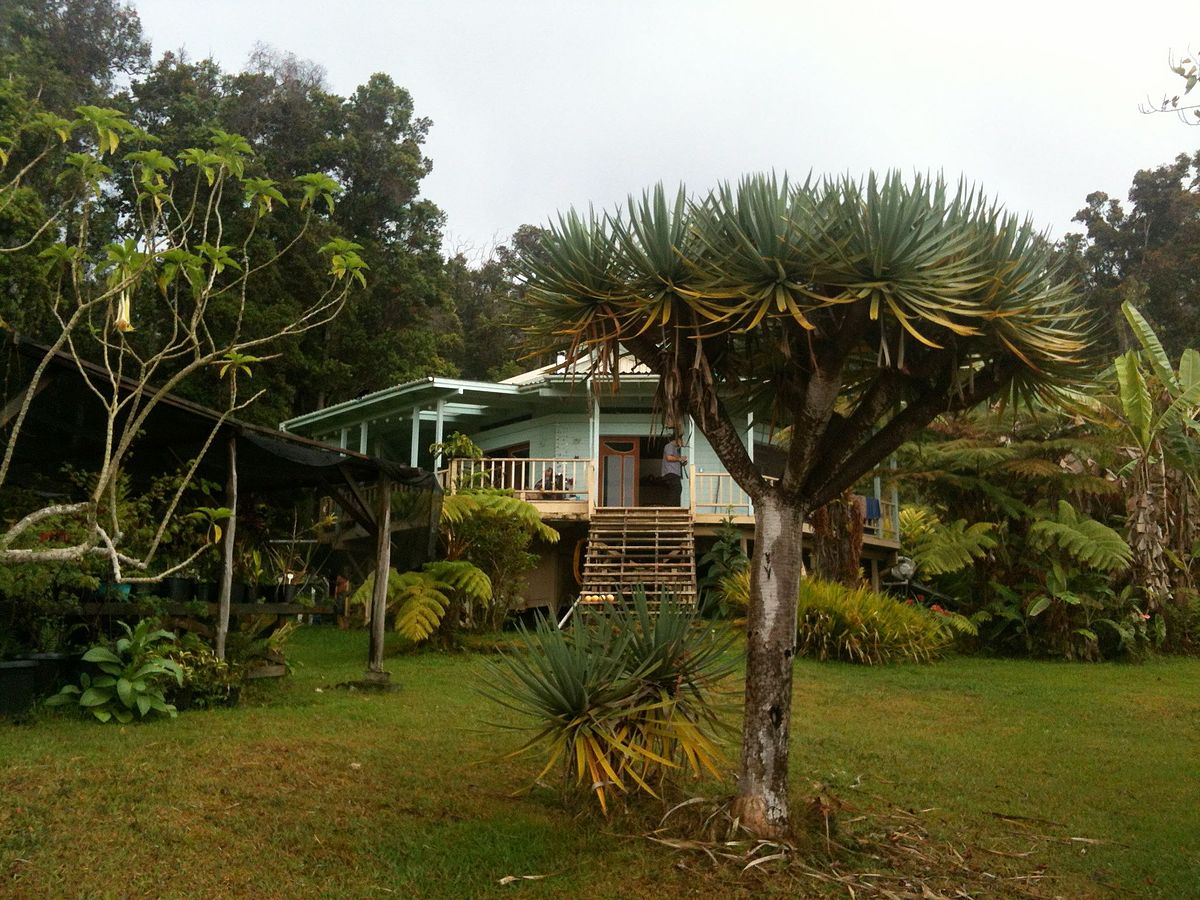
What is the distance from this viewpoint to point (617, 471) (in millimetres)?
22922

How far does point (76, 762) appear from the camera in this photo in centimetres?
723

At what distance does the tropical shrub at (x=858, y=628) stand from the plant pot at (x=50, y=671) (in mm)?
8587

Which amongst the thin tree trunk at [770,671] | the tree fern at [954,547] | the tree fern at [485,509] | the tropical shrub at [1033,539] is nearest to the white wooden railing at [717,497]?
the tropical shrub at [1033,539]

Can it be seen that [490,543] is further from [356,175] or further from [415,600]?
[356,175]

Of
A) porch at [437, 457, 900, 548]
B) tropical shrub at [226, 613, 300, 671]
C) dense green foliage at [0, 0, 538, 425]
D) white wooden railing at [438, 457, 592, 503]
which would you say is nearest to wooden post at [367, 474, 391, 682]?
tropical shrub at [226, 613, 300, 671]

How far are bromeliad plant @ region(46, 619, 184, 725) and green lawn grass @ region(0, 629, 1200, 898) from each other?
0.94ft

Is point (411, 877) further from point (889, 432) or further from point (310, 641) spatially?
point (310, 641)

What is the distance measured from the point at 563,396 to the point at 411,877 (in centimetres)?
1625

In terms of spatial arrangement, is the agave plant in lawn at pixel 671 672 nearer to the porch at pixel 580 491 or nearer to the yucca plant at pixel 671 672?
the yucca plant at pixel 671 672

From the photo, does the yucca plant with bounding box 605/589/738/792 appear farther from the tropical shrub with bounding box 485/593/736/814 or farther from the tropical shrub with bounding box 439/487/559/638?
the tropical shrub with bounding box 439/487/559/638

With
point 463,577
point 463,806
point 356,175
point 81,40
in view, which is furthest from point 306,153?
point 463,806

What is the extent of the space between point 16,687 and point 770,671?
5763 millimetres

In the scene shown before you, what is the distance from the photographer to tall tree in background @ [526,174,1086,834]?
21.2ft

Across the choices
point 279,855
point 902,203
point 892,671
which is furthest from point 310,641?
point 902,203
